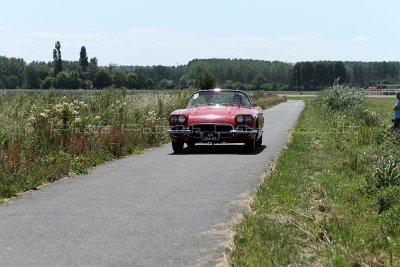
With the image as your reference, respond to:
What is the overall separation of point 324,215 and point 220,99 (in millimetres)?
9491

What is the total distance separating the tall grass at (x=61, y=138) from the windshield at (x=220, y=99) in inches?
78.6

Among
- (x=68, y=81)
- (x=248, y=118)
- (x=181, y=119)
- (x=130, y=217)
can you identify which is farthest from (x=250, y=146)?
(x=68, y=81)

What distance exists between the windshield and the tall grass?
1996mm

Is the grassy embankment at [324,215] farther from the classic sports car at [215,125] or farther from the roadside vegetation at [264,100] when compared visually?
the roadside vegetation at [264,100]

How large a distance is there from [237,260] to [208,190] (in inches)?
153

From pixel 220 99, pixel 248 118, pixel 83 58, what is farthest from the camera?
pixel 83 58

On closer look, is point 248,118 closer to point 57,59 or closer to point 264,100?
point 264,100

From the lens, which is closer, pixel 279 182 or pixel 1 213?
pixel 1 213

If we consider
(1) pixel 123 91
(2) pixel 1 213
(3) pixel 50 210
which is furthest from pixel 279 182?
(1) pixel 123 91

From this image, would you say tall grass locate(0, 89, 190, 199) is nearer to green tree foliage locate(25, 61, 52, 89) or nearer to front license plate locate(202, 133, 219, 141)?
front license plate locate(202, 133, 219, 141)

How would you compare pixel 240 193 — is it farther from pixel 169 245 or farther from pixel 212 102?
pixel 212 102

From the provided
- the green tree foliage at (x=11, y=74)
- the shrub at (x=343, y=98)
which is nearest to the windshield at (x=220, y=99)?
the shrub at (x=343, y=98)

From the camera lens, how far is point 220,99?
53.2 feet

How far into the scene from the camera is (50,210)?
24.9 ft
